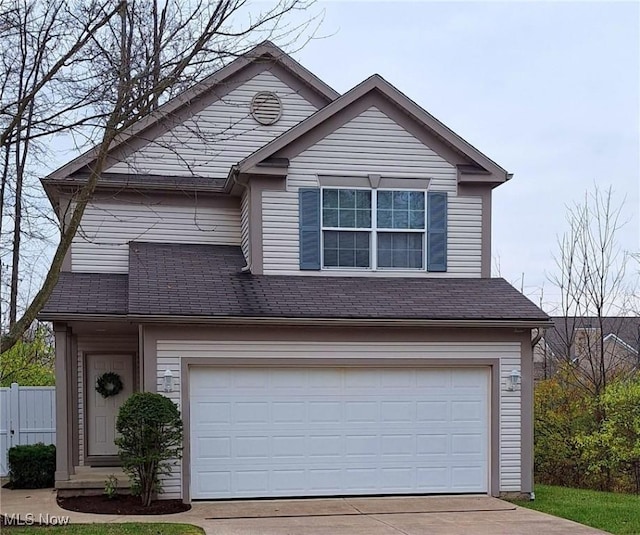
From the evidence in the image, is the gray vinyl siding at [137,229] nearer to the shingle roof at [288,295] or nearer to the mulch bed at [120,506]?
the shingle roof at [288,295]

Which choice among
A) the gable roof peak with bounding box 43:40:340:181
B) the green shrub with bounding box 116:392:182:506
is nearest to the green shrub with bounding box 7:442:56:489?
the green shrub with bounding box 116:392:182:506

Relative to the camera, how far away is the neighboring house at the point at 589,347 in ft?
55.5

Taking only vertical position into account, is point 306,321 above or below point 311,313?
below

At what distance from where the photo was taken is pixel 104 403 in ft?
42.7

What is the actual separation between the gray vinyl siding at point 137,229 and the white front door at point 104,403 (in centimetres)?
159

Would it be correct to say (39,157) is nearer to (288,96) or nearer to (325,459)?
(288,96)

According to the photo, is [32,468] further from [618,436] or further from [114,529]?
[618,436]

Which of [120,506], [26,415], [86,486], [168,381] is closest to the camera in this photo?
[120,506]

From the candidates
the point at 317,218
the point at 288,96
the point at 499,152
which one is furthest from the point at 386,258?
the point at 499,152

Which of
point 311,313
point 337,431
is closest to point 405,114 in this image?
point 311,313

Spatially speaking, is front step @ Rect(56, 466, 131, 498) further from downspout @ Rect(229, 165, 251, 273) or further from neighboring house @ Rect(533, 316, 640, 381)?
neighboring house @ Rect(533, 316, 640, 381)

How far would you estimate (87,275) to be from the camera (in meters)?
13.0

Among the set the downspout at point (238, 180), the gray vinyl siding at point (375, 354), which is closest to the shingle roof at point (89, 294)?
the gray vinyl siding at point (375, 354)

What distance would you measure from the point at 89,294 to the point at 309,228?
368cm
